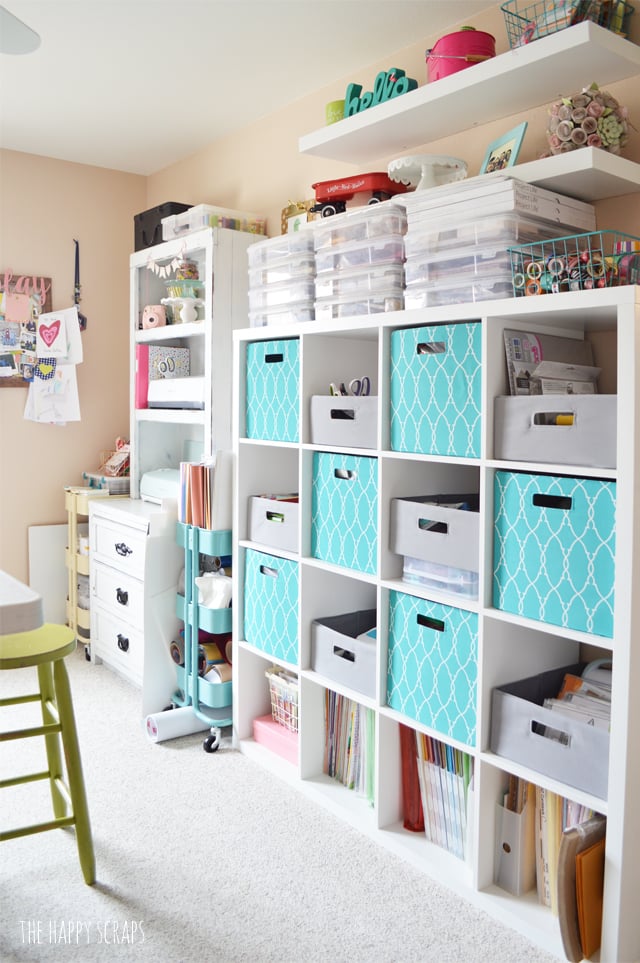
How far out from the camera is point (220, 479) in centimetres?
280

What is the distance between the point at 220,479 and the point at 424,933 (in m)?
1.53

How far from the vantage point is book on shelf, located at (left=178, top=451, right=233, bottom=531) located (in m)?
2.79

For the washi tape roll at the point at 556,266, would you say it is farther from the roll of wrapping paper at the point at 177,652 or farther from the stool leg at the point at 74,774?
the roll of wrapping paper at the point at 177,652

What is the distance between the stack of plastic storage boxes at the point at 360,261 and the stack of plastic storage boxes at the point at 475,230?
89 mm

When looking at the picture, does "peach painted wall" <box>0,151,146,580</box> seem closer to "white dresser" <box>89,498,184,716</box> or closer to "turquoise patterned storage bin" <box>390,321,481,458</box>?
"white dresser" <box>89,498,184,716</box>

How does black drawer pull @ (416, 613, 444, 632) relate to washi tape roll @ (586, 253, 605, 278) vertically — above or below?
below

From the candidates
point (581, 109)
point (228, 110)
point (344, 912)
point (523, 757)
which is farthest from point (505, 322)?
point (228, 110)

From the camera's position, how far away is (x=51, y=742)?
221 centimetres

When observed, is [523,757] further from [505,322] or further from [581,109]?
[581,109]

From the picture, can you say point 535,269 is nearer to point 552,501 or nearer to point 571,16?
point 552,501

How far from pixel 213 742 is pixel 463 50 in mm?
2257

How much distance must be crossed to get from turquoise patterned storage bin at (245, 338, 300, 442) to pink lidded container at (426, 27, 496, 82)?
0.87m

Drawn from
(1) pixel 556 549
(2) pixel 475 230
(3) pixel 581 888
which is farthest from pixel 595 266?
(3) pixel 581 888

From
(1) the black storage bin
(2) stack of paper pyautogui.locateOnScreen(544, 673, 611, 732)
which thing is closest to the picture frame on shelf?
(2) stack of paper pyautogui.locateOnScreen(544, 673, 611, 732)
